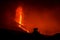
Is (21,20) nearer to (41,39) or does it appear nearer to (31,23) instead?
(31,23)

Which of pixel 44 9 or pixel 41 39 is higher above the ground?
pixel 44 9

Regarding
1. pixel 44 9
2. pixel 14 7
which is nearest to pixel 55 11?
pixel 44 9

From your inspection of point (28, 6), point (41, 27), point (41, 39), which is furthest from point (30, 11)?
point (41, 39)

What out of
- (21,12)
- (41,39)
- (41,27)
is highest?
(21,12)

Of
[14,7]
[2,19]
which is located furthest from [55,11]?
[2,19]

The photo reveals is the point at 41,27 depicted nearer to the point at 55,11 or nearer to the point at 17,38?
the point at 55,11

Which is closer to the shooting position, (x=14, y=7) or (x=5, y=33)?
(x=5, y=33)

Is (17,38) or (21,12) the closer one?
(17,38)

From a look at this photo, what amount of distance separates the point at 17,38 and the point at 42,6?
4428mm

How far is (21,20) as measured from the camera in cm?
1102

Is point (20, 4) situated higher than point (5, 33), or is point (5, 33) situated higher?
point (20, 4)

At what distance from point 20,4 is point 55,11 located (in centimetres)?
207

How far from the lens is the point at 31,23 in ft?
36.6

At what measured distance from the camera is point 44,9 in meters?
11.3
